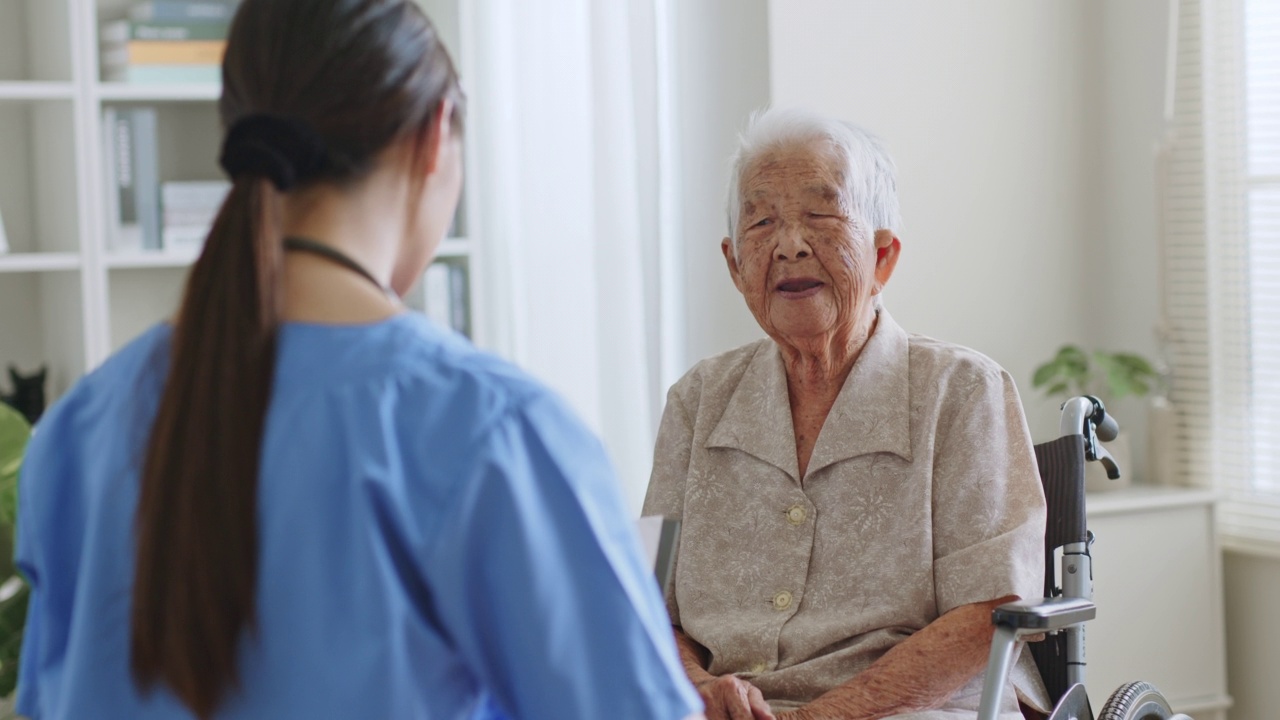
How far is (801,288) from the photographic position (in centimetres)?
184

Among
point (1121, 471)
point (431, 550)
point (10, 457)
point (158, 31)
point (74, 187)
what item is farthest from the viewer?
point (1121, 471)

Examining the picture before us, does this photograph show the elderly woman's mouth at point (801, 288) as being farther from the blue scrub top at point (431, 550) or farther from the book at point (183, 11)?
the book at point (183, 11)

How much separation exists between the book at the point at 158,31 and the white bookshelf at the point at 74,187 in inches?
2.5

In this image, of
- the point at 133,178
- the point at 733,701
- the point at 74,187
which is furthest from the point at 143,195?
the point at 733,701

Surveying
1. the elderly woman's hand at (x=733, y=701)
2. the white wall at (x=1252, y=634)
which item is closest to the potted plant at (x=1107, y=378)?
the white wall at (x=1252, y=634)

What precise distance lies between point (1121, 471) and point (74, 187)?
2.38 m

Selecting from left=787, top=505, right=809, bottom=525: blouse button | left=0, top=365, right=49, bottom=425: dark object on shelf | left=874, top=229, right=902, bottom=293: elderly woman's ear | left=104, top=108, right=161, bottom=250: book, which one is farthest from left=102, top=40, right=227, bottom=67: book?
left=787, top=505, right=809, bottom=525: blouse button

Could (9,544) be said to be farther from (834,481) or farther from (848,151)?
(848,151)

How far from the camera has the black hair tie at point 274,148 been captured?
0.80 meters

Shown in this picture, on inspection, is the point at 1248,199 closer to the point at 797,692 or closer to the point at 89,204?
the point at 797,692

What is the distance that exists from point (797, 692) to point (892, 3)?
1.87 m

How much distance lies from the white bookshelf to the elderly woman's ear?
4.74 feet

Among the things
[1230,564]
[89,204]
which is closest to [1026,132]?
[1230,564]

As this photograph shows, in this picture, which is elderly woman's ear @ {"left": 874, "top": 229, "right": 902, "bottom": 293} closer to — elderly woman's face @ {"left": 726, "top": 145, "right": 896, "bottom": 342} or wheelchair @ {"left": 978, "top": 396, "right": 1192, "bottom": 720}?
elderly woman's face @ {"left": 726, "top": 145, "right": 896, "bottom": 342}
